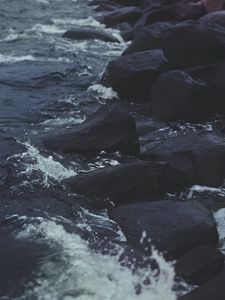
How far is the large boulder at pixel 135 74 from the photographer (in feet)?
35.2

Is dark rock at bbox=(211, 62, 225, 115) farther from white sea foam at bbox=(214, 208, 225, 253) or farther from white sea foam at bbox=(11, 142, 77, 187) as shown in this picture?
white sea foam at bbox=(214, 208, 225, 253)

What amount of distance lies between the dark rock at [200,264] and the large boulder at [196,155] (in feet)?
6.69

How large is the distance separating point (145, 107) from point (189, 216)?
186 inches

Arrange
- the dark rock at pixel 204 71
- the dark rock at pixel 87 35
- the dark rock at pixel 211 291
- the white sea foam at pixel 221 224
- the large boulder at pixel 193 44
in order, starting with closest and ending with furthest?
the dark rock at pixel 211 291
the white sea foam at pixel 221 224
the dark rock at pixel 204 71
the large boulder at pixel 193 44
the dark rock at pixel 87 35

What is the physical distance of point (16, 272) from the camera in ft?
17.6

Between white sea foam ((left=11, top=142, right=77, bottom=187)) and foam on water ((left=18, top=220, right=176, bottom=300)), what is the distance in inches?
67.7

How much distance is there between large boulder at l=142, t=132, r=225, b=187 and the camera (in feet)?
24.3

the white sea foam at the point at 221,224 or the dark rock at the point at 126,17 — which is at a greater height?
the white sea foam at the point at 221,224

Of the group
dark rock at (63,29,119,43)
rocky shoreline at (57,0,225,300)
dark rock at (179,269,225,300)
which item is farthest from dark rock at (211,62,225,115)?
dark rock at (63,29,119,43)

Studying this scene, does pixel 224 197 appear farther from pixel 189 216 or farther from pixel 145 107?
pixel 145 107

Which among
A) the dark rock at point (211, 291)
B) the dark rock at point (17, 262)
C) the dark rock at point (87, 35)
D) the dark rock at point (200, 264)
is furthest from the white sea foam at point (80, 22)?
the dark rock at point (211, 291)

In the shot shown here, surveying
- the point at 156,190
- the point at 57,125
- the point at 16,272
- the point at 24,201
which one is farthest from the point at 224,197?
the point at 57,125

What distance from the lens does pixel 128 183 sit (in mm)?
6828

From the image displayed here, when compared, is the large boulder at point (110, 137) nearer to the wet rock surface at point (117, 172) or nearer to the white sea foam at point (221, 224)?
the wet rock surface at point (117, 172)
